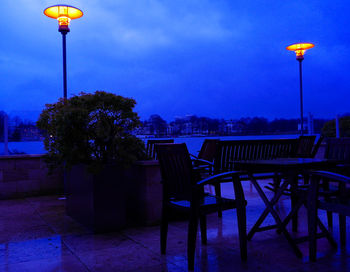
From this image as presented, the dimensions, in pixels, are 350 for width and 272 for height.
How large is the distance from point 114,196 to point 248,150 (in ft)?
9.30

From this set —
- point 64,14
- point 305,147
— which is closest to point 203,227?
point 305,147

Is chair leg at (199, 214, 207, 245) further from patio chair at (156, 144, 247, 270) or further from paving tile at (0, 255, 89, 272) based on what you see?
paving tile at (0, 255, 89, 272)

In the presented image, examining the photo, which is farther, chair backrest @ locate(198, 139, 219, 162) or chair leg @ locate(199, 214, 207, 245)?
chair backrest @ locate(198, 139, 219, 162)

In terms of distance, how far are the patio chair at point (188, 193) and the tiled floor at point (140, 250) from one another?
0.19m

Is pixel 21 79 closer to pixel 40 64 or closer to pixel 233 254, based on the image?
pixel 40 64

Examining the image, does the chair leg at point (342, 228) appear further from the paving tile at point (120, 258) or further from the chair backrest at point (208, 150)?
the chair backrest at point (208, 150)

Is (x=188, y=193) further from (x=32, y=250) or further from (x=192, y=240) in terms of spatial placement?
(x=32, y=250)

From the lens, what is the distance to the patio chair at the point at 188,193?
2.66m

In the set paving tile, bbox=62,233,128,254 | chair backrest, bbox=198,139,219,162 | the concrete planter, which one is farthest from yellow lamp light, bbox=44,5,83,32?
paving tile, bbox=62,233,128,254

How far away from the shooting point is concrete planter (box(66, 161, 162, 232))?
3.77 metres

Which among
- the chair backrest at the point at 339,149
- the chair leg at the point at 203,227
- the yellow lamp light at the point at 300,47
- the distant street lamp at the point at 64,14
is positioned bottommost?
the chair leg at the point at 203,227

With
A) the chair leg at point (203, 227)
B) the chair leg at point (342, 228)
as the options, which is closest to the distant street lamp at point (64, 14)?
the chair leg at point (203, 227)

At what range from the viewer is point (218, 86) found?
50.2m

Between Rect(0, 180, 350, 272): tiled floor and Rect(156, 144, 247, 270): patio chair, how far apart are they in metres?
0.19
